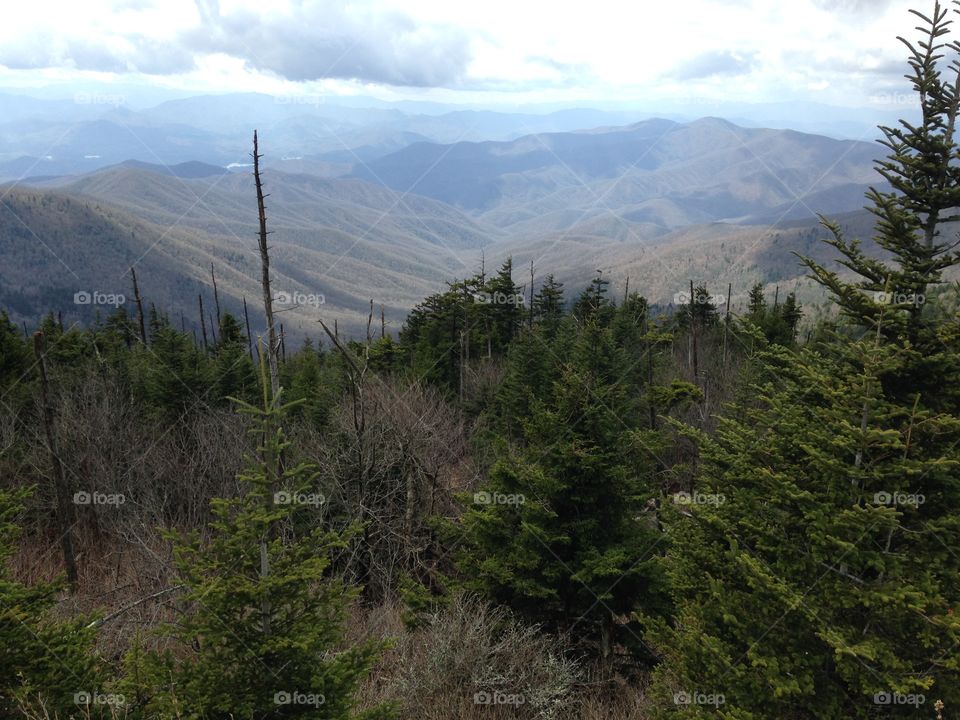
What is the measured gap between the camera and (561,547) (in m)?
13.0

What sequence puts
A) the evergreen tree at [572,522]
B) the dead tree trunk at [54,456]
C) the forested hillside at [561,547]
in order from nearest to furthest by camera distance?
the forested hillside at [561,547]
the evergreen tree at [572,522]
the dead tree trunk at [54,456]

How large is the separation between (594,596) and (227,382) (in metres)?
19.6

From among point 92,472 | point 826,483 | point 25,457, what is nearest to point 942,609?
point 826,483

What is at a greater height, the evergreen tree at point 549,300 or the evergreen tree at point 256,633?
the evergreen tree at point 256,633

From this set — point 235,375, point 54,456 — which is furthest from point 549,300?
point 54,456

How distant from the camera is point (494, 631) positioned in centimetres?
1256

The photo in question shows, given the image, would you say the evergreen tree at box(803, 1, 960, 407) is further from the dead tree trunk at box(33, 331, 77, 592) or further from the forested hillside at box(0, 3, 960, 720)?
the dead tree trunk at box(33, 331, 77, 592)

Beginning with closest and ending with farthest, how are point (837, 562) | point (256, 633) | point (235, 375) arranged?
1. point (256, 633)
2. point (837, 562)
3. point (235, 375)

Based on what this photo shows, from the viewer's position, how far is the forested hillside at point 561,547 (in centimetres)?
635

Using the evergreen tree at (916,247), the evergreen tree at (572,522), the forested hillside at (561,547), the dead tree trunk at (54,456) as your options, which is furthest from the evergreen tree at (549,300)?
the evergreen tree at (916,247)

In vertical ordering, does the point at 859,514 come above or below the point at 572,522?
above

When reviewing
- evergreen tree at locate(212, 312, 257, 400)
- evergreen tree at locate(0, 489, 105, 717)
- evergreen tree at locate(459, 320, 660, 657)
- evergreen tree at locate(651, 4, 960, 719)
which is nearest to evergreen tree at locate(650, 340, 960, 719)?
evergreen tree at locate(651, 4, 960, 719)

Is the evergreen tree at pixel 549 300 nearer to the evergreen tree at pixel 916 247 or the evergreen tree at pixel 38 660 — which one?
the evergreen tree at pixel 916 247

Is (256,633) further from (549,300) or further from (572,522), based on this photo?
(549,300)
